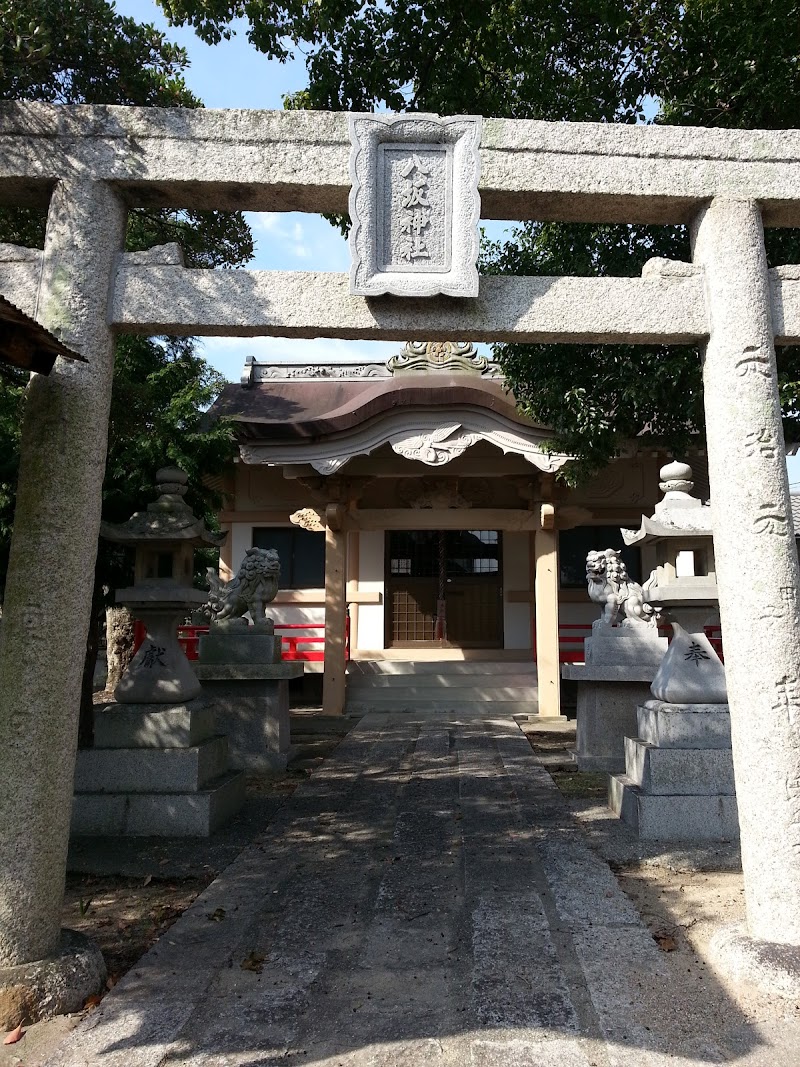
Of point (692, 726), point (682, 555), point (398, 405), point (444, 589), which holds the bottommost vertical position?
point (692, 726)

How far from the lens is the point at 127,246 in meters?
7.11

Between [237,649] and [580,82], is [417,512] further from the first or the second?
[580,82]

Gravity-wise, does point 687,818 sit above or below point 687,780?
below

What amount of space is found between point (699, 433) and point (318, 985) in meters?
7.30

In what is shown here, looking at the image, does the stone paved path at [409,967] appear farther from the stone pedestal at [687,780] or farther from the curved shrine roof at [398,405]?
the curved shrine roof at [398,405]

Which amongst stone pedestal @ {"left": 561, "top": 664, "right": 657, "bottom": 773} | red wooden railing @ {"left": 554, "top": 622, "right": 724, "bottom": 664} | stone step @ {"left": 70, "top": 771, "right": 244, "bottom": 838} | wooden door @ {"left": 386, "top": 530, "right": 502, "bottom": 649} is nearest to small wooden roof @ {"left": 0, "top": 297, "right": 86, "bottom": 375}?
stone step @ {"left": 70, "top": 771, "right": 244, "bottom": 838}

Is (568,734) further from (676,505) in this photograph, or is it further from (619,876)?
(619,876)

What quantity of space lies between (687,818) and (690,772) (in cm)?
32

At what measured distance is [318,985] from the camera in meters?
3.26

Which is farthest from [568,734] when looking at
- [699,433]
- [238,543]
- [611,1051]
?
[611,1051]

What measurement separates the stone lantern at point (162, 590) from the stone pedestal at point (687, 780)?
364cm

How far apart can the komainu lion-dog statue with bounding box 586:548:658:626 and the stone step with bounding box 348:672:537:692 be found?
16.5 feet

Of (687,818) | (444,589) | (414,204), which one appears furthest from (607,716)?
(444,589)

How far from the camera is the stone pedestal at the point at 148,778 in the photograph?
5688 millimetres
